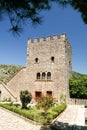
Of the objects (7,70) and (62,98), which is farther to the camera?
(7,70)

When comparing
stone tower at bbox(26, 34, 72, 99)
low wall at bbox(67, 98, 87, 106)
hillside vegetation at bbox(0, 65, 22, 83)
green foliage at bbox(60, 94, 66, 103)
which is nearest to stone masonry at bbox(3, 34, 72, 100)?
stone tower at bbox(26, 34, 72, 99)

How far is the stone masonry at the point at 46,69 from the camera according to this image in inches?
1155

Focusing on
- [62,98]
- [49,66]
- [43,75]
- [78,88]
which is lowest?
[62,98]

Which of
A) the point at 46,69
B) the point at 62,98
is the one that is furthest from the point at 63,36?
the point at 62,98

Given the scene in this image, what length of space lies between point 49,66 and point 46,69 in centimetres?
63

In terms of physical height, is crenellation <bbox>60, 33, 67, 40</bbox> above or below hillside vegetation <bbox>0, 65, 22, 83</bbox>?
above

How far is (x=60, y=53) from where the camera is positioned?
29609 mm

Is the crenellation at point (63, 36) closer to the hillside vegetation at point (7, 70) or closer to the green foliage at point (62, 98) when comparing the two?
the green foliage at point (62, 98)

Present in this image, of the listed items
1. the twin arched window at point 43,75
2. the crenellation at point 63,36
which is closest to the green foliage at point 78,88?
the twin arched window at point 43,75

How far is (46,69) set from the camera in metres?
30.3

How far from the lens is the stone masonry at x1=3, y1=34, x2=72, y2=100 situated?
29344mm

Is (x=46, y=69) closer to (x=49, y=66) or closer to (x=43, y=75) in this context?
(x=49, y=66)

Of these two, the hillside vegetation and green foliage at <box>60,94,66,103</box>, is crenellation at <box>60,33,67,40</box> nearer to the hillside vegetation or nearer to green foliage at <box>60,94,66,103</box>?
green foliage at <box>60,94,66,103</box>

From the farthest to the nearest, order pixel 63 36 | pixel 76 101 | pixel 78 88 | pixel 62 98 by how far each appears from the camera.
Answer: pixel 63 36, pixel 78 88, pixel 76 101, pixel 62 98
